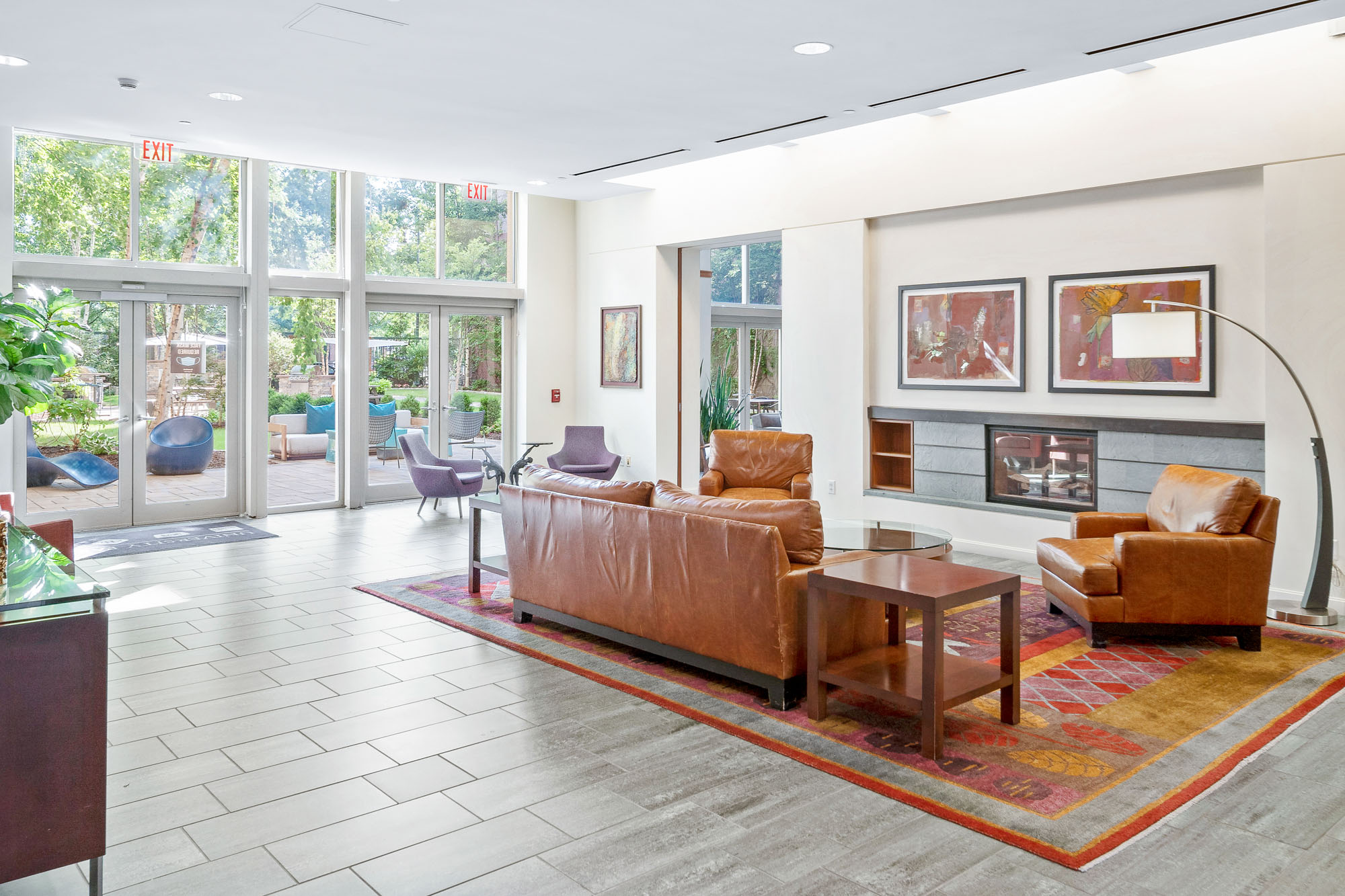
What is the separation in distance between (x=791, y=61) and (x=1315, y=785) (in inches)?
160

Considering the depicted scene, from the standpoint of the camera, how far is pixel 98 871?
8.18 ft

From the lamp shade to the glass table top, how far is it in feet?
16.3

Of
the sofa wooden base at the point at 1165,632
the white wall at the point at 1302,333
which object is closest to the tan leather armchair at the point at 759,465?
the sofa wooden base at the point at 1165,632

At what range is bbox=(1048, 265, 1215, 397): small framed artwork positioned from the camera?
6.13 meters

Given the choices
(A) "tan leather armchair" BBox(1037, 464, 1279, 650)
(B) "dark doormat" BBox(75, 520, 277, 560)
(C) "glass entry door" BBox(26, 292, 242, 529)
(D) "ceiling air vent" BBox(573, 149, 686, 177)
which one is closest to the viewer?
(A) "tan leather armchair" BBox(1037, 464, 1279, 650)

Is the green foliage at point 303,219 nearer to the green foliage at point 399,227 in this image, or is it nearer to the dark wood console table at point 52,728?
the green foliage at point 399,227

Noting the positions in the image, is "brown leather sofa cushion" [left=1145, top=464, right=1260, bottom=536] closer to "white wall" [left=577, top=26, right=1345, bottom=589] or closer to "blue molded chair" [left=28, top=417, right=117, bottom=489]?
"white wall" [left=577, top=26, right=1345, bottom=589]

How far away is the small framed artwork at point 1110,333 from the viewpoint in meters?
6.13

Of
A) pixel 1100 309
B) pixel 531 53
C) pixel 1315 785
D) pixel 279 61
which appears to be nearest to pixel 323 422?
pixel 279 61

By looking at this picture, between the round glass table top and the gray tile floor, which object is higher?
the round glass table top

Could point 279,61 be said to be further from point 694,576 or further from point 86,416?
point 86,416

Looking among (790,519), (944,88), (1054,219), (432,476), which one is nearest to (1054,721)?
(790,519)

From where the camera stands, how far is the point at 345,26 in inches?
183

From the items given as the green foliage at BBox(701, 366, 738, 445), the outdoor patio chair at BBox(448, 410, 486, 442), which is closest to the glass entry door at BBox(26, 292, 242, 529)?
the outdoor patio chair at BBox(448, 410, 486, 442)
